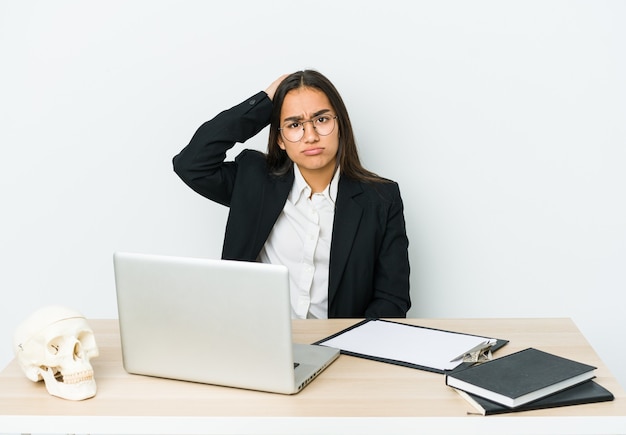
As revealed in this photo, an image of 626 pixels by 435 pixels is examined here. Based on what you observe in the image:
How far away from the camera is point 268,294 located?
1.57 meters

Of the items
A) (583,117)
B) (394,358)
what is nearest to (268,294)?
(394,358)

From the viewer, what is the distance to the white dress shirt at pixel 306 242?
2.70 m

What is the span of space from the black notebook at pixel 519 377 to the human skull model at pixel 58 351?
77cm

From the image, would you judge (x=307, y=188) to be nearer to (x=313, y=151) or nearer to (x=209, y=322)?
(x=313, y=151)

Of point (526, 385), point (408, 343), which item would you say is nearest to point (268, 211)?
point (408, 343)

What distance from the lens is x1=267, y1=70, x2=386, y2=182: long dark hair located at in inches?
104

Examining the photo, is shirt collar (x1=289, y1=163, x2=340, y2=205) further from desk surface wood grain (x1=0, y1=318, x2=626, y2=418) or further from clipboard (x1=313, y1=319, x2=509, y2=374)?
desk surface wood grain (x1=0, y1=318, x2=626, y2=418)

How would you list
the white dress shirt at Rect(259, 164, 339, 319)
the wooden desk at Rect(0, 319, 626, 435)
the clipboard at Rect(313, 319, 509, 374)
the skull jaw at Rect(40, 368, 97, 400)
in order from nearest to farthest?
the wooden desk at Rect(0, 319, 626, 435) < the skull jaw at Rect(40, 368, 97, 400) < the clipboard at Rect(313, 319, 509, 374) < the white dress shirt at Rect(259, 164, 339, 319)

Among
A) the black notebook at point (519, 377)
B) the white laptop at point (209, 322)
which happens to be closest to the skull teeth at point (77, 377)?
the white laptop at point (209, 322)

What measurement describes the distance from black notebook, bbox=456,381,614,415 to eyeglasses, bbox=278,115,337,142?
1.21 metres

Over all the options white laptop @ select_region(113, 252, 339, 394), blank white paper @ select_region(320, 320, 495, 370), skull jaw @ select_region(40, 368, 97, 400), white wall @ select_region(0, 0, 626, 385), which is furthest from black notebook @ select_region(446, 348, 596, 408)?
white wall @ select_region(0, 0, 626, 385)

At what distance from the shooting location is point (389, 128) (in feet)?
9.94

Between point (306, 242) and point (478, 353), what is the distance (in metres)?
0.99

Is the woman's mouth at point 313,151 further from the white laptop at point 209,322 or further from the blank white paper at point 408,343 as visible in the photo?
the white laptop at point 209,322
